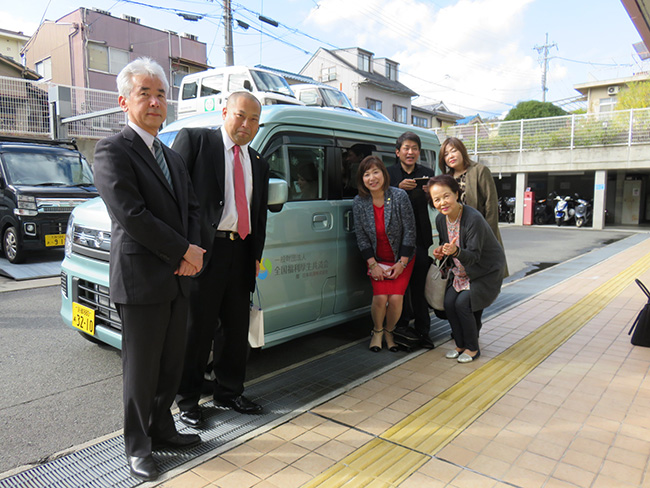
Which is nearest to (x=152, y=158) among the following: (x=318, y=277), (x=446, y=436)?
(x=318, y=277)

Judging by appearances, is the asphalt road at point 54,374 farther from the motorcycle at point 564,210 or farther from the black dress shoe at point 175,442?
the motorcycle at point 564,210

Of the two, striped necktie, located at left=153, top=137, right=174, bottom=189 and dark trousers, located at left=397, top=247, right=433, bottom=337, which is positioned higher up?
striped necktie, located at left=153, top=137, right=174, bottom=189

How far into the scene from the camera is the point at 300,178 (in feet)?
12.7

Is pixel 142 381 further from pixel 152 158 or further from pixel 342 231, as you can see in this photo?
pixel 342 231

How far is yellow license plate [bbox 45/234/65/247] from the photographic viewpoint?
8.02 meters

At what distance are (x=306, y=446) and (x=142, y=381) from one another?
3.32 feet

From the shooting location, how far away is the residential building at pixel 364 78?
1330 inches

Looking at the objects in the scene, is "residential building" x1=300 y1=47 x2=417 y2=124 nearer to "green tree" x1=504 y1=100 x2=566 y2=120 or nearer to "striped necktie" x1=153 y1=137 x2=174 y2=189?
"green tree" x1=504 y1=100 x2=566 y2=120

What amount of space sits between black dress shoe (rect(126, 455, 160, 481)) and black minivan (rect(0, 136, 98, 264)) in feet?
22.4

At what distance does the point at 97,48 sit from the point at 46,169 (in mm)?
17399

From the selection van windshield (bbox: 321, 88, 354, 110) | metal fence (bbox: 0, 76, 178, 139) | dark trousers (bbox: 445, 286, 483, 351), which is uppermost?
van windshield (bbox: 321, 88, 354, 110)

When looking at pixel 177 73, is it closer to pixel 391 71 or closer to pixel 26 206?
pixel 391 71

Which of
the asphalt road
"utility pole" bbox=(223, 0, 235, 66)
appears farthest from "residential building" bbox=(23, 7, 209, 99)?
the asphalt road

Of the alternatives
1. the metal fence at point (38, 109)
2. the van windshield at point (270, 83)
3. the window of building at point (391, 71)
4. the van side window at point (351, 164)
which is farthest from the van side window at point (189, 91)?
the window of building at point (391, 71)
